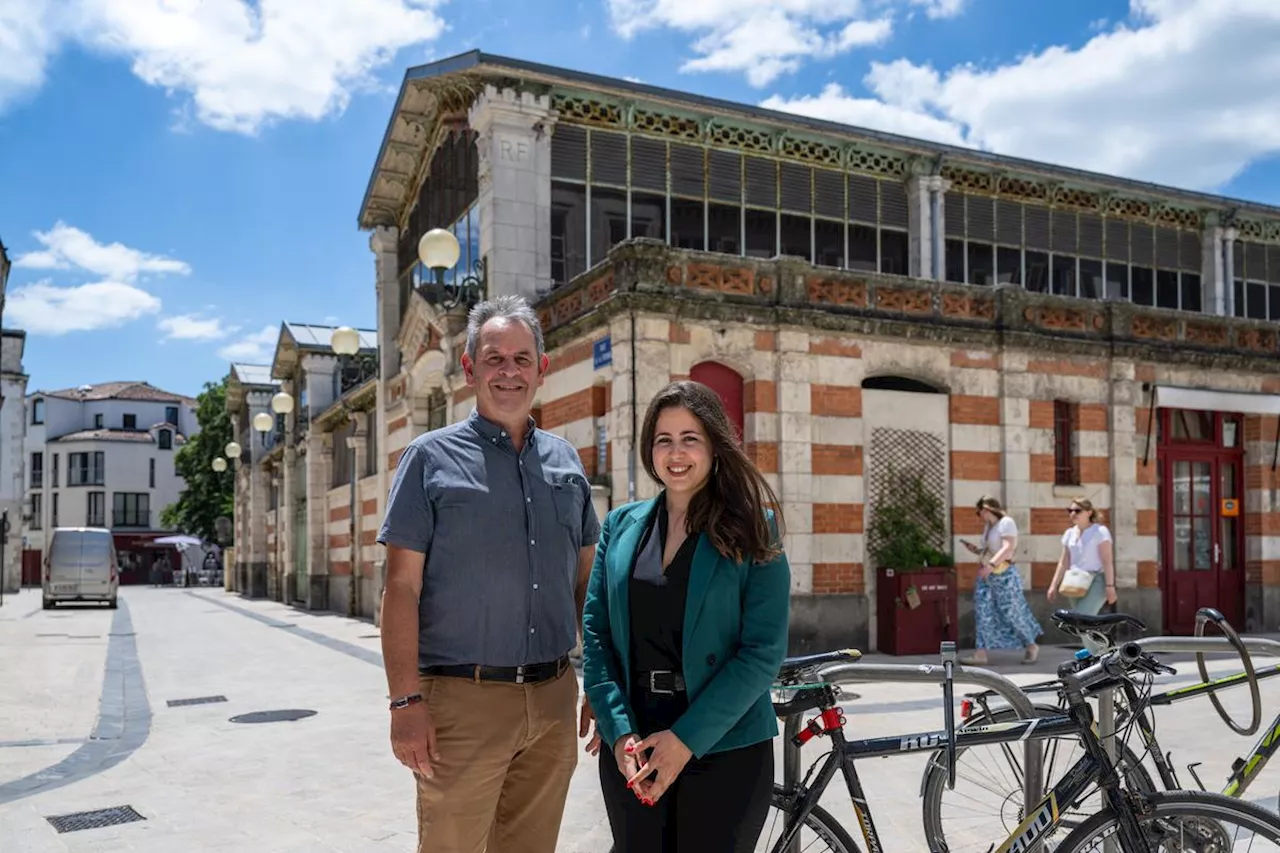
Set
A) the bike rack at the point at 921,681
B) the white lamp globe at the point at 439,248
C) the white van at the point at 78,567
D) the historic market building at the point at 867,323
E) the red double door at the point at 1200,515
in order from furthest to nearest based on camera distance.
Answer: the white van at the point at 78,567 < the red double door at the point at 1200,515 < the white lamp globe at the point at 439,248 < the historic market building at the point at 867,323 < the bike rack at the point at 921,681

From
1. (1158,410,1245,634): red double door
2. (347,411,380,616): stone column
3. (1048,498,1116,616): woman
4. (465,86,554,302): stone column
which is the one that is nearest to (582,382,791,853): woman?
(1048,498,1116,616): woman

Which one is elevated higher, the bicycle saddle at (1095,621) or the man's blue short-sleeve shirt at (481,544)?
the man's blue short-sleeve shirt at (481,544)

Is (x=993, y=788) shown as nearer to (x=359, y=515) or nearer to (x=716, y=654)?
(x=716, y=654)

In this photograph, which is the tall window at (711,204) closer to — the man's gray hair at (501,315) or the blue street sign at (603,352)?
the blue street sign at (603,352)

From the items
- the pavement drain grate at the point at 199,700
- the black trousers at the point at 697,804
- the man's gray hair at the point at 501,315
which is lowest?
the pavement drain grate at the point at 199,700

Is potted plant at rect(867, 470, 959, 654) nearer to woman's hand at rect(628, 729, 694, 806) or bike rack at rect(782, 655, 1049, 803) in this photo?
bike rack at rect(782, 655, 1049, 803)

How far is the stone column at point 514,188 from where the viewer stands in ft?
53.3

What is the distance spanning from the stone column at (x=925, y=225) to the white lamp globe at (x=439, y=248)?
8783mm

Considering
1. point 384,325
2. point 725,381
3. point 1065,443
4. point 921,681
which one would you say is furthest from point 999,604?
point 384,325

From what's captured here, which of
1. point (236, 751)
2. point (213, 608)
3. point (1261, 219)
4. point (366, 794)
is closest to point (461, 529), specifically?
point (366, 794)

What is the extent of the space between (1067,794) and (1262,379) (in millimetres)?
15858

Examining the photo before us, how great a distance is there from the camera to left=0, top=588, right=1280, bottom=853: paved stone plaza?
19.7ft

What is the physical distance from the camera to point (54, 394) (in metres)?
76.9

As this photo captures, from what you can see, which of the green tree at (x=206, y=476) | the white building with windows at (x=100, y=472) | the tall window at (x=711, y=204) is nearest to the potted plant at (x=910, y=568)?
the tall window at (x=711, y=204)
